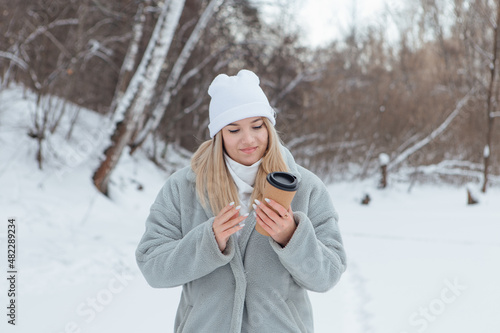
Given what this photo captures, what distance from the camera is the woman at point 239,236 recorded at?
137 centimetres

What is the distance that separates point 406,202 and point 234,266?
9103 mm

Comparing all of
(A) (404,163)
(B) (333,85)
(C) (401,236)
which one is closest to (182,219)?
(C) (401,236)

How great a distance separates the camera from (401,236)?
18.5ft

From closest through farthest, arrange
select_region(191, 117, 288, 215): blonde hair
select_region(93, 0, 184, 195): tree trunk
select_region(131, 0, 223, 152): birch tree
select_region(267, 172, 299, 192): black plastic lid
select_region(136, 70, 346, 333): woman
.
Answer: select_region(267, 172, 299, 192): black plastic lid
select_region(136, 70, 346, 333): woman
select_region(191, 117, 288, 215): blonde hair
select_region(93, 0, 184, 195): tree trunk
select_region(131, 0, 223, 152): birch tree

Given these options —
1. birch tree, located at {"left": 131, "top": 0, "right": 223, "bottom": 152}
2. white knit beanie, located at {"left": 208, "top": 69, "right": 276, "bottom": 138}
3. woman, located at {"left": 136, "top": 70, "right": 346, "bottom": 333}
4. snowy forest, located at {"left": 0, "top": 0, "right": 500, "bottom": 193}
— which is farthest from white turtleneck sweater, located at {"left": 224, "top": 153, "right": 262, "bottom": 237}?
birch tree, located at {"left": 131, "top": 0, "right": 223, "bottom": 152}

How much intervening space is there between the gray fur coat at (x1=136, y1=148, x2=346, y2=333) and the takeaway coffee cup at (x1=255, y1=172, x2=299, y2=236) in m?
0.12

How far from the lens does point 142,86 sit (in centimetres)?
617

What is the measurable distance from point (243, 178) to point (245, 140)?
156 mm

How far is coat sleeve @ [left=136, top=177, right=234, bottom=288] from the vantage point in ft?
4.55

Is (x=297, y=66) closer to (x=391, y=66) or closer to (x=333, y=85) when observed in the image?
(x=333, y=85)

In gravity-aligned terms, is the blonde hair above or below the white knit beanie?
below

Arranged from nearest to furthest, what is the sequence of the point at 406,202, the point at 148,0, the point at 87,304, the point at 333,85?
the point at 87,304
the point at 148,0
the point at 406,202
the point at 333,85

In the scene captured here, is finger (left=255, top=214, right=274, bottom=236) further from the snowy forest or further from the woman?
the snowy forest

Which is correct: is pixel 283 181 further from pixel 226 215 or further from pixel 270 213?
pixel 226 215
